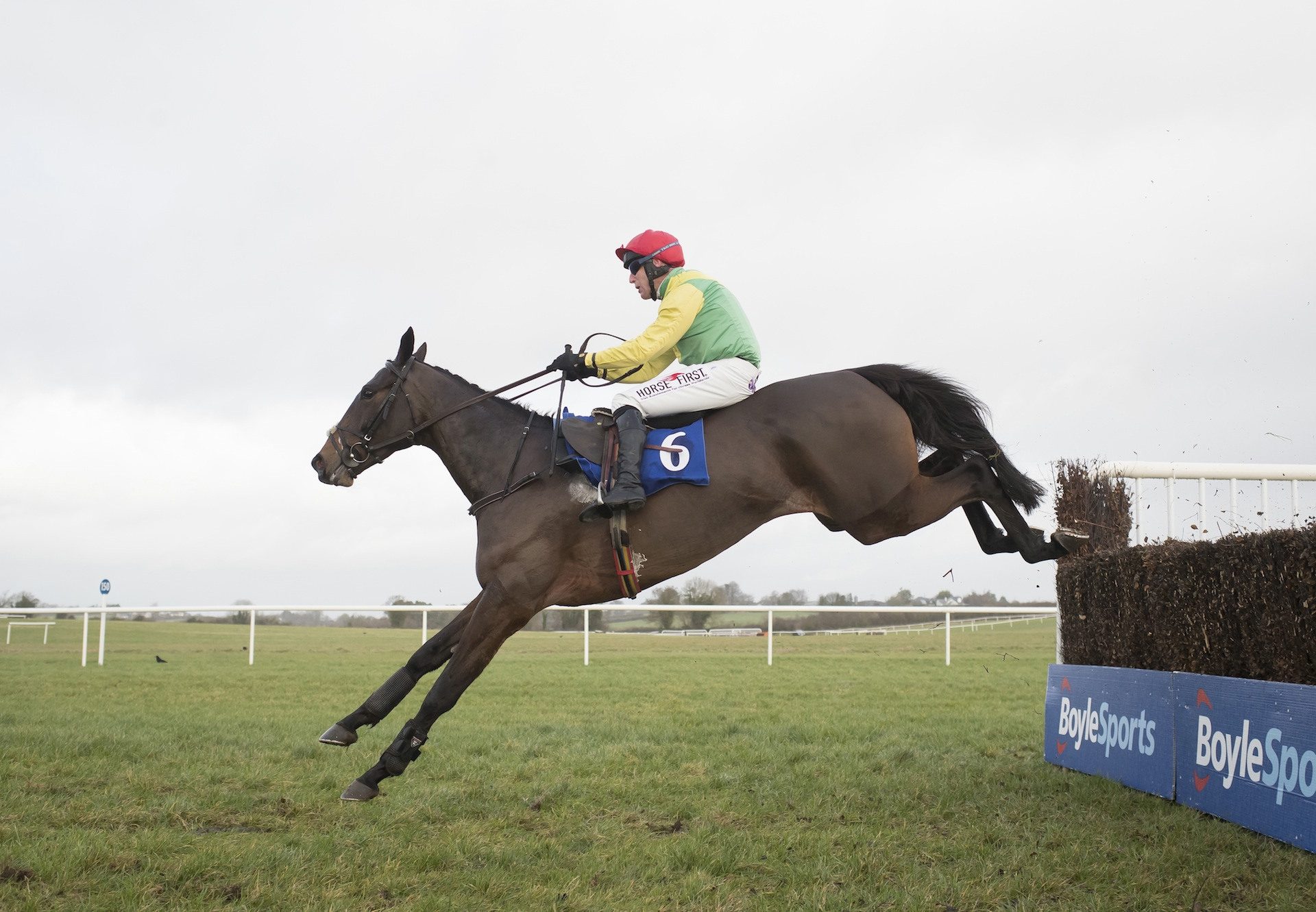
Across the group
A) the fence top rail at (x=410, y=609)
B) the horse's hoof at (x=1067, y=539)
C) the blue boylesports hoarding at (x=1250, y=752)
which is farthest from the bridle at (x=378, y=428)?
the fence top rail at (x=410, y=609)

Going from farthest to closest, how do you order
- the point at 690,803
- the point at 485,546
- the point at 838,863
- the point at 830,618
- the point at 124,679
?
the point at 830,618
the point at 124,679
the point at 690,803
the point at 485,546
the point at 838,863

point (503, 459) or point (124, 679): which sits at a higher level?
point (503, 459)

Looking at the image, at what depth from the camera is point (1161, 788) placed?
212 inches

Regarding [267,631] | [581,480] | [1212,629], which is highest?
[581,480]

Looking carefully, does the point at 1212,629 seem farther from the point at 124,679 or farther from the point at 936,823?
the point at 124,679

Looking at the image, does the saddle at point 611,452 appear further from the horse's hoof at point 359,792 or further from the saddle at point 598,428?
the horse's hoof at point 359,792

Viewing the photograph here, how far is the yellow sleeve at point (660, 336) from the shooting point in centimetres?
489

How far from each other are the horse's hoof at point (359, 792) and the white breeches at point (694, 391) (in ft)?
7.08

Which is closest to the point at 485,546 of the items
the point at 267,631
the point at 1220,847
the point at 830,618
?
the point at 1220,847

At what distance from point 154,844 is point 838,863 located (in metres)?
3.09

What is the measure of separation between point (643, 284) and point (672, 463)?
1.02 meters

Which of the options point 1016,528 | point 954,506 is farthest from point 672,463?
point 1016,528

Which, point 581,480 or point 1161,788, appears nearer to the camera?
point 581,480

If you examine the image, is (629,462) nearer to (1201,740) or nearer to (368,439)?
(368,439)
